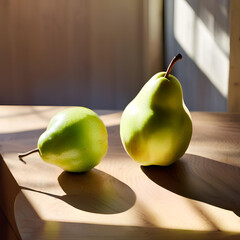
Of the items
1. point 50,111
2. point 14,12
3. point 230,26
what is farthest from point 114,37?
point 50,111

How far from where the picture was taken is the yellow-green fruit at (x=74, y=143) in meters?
0.56

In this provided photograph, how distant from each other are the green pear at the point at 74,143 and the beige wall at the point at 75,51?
239cm

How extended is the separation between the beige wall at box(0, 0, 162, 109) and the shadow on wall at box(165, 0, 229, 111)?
29 cm

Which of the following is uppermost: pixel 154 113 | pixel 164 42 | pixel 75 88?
pixel 154 113

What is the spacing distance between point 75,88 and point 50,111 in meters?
2.03

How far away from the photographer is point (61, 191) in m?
0.51

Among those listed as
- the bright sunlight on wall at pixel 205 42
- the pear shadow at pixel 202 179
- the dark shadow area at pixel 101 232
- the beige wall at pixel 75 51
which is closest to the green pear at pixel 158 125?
the pear shadow at pixel 202 179

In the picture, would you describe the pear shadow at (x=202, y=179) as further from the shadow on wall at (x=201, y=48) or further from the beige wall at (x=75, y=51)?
the beige wall at (x=75, y=51)

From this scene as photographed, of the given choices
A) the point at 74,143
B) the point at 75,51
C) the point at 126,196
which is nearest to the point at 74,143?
the point at 74,143

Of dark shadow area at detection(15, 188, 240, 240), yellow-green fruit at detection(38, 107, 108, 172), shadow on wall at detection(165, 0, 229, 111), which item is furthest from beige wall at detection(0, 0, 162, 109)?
dark shadow area at detection(15, 188, 240, 240)

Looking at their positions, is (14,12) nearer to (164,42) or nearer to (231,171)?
(164,42)

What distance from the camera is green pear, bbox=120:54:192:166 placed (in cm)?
56

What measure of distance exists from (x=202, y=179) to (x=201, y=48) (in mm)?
1830

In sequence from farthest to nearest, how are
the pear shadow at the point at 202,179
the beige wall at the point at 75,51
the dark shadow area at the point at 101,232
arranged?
the beige wall at the point at 75,51 < the pear shadow at the point at 202,179 < the dark shadow area at the point at 101,232
